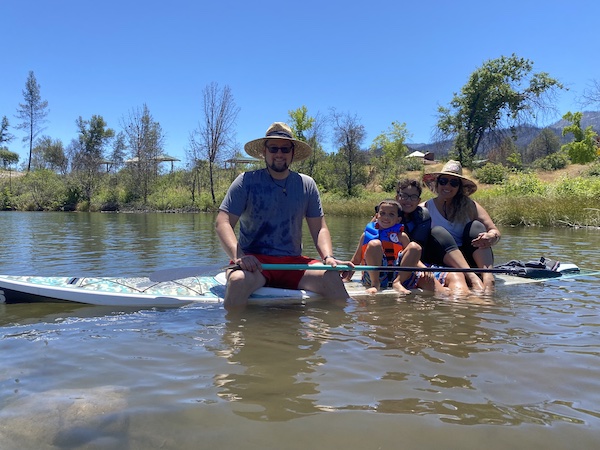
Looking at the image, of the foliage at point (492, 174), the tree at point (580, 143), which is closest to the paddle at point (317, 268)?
the foliage at point (492, 174)

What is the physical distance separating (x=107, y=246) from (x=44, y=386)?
7.19m

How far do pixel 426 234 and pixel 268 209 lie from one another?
1.74m

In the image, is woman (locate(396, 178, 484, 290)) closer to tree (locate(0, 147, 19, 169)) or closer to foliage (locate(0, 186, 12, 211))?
foliage (locate(0, 186, 12, 211))

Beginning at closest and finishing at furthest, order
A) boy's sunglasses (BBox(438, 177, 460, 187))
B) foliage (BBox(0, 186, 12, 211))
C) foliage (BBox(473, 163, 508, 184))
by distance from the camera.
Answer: boy's sunglasses (BBox(438, 177, 460, 187))
foliage (BBox(473, 163, 508, 184))
foliage (BBox(0, 186, 12, 211))

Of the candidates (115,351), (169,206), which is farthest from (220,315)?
(169,206)

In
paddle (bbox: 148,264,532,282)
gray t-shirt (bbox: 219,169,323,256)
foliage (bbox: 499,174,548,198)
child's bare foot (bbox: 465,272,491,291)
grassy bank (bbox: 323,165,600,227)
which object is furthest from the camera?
foliage (bbox: 499,174,548,198)

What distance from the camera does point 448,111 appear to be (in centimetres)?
3616

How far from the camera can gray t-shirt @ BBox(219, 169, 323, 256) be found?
3.61 meters

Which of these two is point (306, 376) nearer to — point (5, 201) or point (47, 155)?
point (5, 201)

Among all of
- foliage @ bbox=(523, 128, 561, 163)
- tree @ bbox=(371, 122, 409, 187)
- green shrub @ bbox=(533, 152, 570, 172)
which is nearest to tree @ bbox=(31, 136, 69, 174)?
tree @ bbox=(371, 122, 409, 187)

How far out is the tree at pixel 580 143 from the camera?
107ft

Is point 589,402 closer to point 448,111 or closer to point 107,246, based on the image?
point 107,246

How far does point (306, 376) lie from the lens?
204 cm

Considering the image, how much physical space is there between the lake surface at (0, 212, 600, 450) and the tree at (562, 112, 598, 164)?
3503 centimetres
